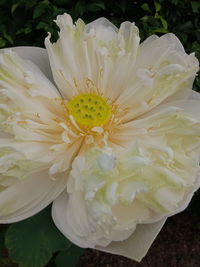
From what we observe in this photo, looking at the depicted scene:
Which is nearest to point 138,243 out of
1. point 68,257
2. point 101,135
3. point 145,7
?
point 101,135

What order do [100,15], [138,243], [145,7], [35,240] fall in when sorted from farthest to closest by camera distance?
[100,15]
[145,7]
[35,240]
[138,243]

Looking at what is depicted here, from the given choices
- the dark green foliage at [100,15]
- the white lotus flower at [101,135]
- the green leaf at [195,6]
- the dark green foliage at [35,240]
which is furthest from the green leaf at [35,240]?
the green leaf at [195,6]

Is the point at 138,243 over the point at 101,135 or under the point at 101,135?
under

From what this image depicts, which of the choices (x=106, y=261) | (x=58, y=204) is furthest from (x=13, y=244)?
(x=106, y=261)

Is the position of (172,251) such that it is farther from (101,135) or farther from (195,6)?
(101,135)

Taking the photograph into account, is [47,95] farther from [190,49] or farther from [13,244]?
[190,49]

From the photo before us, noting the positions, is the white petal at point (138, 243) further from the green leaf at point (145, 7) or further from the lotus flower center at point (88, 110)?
the green leaf at point (145, 7)
